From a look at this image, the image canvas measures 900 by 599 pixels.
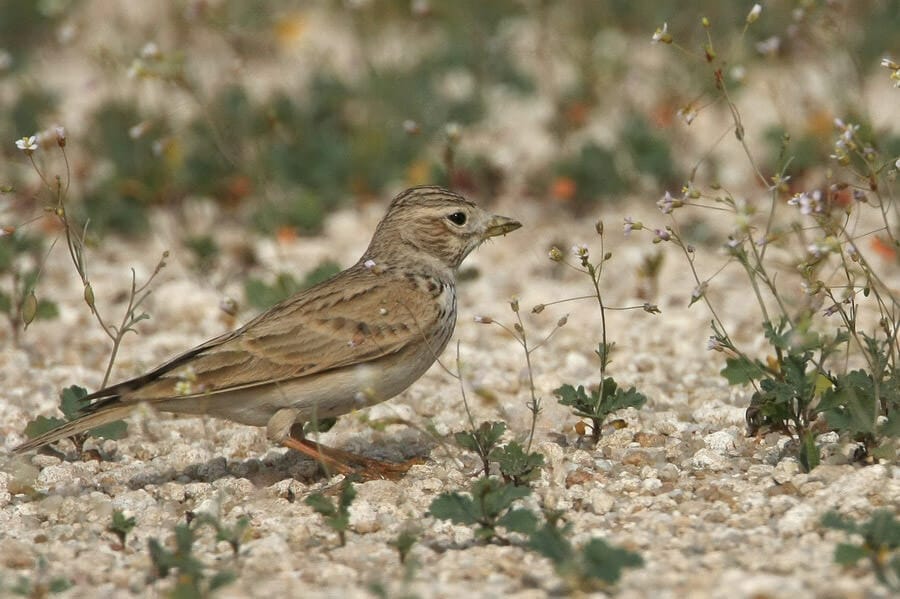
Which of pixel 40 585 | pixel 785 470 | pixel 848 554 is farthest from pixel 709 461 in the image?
pixel 40 585

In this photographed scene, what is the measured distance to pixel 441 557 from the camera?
4.96 metres

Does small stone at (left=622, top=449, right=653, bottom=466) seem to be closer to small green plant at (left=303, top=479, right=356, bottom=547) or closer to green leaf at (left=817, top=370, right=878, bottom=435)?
green leaf at (left=817, top=370, right=878, bottom=435)

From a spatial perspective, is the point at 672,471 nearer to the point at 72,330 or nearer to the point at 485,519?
the point at 485,519

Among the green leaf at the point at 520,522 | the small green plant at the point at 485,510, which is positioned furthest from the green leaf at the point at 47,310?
the green leaf at the point at 520,522

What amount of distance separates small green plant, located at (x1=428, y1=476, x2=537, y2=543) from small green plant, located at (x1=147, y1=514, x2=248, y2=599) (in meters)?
0.70

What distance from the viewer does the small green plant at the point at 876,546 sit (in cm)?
433

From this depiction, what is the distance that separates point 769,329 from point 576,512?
3.29ft

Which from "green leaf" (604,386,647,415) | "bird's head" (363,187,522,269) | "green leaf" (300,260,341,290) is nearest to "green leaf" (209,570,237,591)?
"green leaf" (604,386,647,415)

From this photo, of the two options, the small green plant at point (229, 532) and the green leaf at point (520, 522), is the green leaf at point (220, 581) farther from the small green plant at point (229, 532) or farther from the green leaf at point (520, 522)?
the green leaf at point (520, 522)

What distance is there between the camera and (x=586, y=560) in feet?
14.3

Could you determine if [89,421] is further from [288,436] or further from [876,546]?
[876,546]

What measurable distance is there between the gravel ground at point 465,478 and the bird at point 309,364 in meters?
0.28

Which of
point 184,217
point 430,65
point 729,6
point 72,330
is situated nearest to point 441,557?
point 72,330

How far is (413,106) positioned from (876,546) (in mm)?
6814
